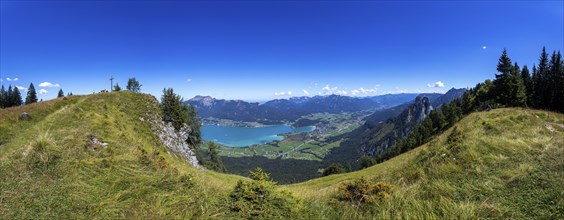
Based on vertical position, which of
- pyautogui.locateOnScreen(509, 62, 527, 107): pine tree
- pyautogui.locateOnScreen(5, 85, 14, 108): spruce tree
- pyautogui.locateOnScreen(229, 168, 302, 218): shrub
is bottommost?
pyautogui.locateOnScreen(229, 168, 302, 218): shrub

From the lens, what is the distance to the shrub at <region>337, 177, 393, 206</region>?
19.9 feet

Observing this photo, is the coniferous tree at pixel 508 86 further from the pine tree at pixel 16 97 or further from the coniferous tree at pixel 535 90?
the pine tree at pixel 16 97

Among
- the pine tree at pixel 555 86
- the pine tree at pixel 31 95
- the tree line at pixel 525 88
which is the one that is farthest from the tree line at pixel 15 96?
the pine tree at pixel 555 86

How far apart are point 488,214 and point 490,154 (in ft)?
14.9

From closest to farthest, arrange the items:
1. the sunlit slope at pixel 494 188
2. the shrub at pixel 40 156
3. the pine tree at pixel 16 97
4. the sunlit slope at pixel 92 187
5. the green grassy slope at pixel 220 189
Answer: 1. the sunlit slope at pixel 494 188
2. the green grassy slope at pixel 220 189
3. the sunlit slope at pixel 92 187
4. the shrub at pixel 40 156
5. the pine tree at pixel 16 97

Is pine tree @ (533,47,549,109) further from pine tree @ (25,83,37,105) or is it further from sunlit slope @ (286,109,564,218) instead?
pine tree @ (25,83,37,105)

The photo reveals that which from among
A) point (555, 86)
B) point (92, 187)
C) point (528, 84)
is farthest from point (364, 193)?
point (528, 84)

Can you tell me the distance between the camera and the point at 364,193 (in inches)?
258

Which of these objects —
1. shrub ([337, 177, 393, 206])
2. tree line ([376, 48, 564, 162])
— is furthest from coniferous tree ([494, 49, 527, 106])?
shrub ([337, 177, 393, 206])

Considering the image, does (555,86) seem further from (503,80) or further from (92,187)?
(92,187)

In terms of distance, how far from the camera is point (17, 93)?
3460 inches

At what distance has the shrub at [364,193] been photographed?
6062mm

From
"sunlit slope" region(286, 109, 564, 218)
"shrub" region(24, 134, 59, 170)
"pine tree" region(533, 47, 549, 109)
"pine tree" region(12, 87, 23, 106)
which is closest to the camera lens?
"sunlit slope" region(286, 109, 564, 218)

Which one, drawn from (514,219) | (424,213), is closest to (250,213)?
(424,213)
